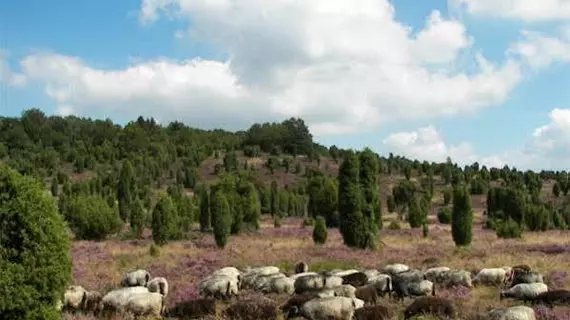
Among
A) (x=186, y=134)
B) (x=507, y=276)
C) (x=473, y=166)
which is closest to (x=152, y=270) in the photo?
(x=507, y=276)

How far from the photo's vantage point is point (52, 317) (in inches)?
545

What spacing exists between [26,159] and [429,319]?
10258 cm

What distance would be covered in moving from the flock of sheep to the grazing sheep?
0.15ft

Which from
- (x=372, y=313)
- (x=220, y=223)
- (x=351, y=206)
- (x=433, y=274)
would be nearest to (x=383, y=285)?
(x=433, y=274)

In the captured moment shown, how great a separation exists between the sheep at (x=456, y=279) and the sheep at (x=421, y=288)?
166 centimetres

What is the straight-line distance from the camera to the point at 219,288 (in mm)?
21469

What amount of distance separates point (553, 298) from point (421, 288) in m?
3.97

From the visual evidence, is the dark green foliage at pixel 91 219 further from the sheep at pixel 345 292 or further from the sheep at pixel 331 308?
the sheep at pixel 331 308

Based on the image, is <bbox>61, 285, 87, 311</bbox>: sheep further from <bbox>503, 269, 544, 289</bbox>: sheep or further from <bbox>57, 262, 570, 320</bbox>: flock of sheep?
<bbox>503, 269, 544, 289</bbox>: sheep

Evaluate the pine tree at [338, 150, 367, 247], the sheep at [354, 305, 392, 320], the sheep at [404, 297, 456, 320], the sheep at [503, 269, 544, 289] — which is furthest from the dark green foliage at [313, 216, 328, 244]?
the sheep at [354, 305, 392, 320]

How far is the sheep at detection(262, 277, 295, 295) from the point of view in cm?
2204

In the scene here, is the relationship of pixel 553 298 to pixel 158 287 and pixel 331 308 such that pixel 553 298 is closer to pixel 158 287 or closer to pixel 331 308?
pixel 331 308

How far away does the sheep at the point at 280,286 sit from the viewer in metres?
22.0

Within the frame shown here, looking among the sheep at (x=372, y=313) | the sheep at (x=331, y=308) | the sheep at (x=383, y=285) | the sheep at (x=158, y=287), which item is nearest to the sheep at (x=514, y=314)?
the sheep at (x=372, y=313)
